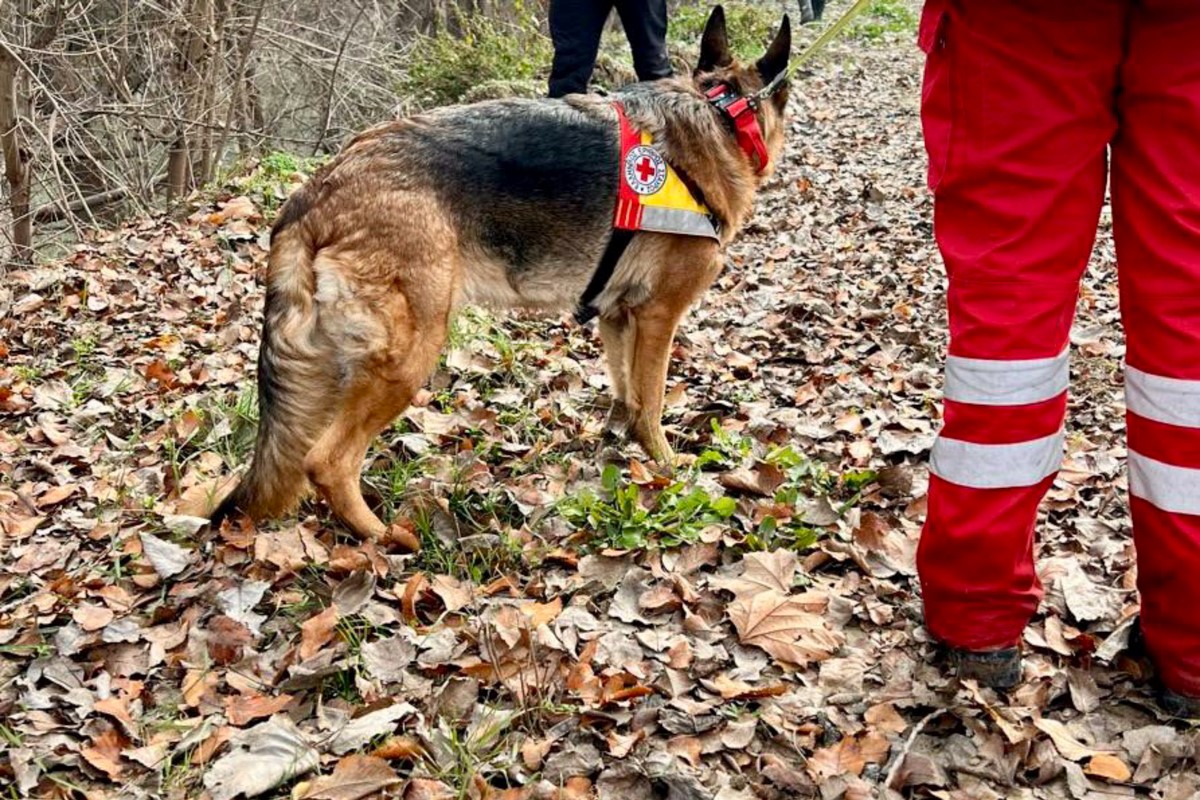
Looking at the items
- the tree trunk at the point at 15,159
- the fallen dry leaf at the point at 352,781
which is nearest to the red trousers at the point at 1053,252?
the fallen dry leaf at the point at 352,781

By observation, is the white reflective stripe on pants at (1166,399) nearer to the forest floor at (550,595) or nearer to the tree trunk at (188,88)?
the forest floor at (550,595)

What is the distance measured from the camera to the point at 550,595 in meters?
2.92

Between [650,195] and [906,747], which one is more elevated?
[650,195]

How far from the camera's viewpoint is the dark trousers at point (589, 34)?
6.34 meters

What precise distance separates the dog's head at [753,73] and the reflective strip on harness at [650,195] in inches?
21.3

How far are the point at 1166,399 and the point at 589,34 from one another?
5245mm

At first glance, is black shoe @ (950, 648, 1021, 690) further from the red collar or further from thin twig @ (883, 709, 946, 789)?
the red collar

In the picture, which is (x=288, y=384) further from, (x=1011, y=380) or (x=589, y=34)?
(x=589, y=34)

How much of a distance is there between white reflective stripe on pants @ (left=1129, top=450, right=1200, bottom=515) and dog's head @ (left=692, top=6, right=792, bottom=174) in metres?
2.41

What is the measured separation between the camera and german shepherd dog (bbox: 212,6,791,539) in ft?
10.5

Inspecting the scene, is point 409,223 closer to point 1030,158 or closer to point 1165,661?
point 1030,158

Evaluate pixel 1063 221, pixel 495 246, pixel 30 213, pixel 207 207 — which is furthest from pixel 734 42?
pixel 1063 221

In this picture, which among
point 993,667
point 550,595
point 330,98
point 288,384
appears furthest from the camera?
point 330,98

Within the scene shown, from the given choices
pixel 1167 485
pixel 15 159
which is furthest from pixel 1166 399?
pixel 15 159
